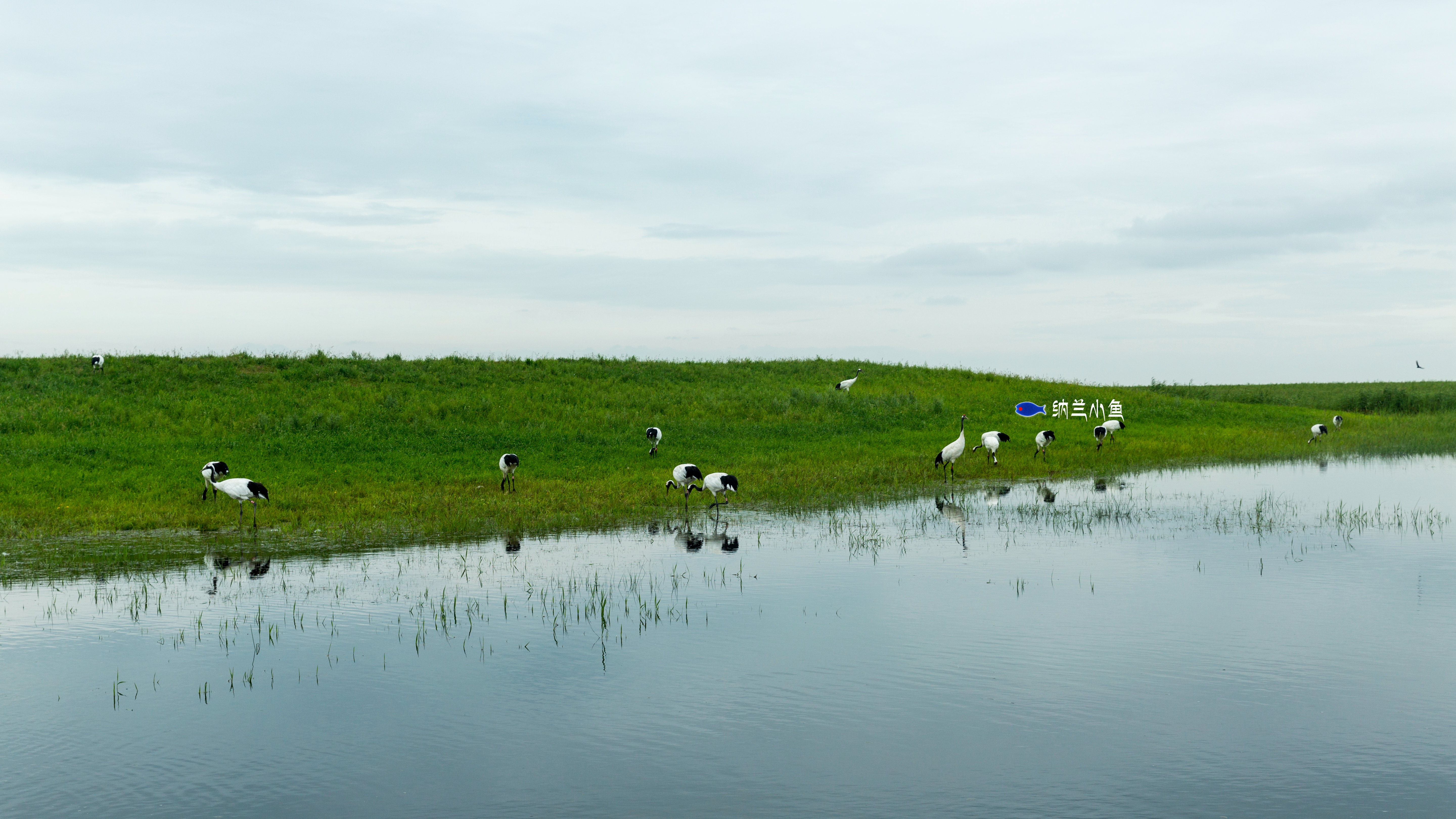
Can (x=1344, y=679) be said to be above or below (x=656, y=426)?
below

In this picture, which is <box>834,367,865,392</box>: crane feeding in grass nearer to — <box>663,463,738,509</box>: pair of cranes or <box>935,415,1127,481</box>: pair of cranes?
<box>935,415,1127,481</box>: pair of cranes

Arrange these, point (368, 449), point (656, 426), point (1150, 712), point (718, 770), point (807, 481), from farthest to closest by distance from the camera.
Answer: point (656, 426) → point (368, 449) → point (807, 481) → point (1150, 712) → point (718, 770)

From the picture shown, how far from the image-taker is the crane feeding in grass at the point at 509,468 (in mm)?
27344

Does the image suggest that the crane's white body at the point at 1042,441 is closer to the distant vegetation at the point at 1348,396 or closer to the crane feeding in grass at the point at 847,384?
the crane feeding in grass at the point at 847,384

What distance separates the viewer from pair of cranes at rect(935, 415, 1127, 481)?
32.0 m

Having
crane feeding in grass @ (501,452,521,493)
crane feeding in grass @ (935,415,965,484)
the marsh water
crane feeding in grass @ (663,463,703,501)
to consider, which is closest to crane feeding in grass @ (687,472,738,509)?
crane feeding in grass @ (663,463,703,501)

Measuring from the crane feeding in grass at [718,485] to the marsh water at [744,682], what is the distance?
518cm

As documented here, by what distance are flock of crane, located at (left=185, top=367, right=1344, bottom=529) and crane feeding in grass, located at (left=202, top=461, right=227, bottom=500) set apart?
0.01m

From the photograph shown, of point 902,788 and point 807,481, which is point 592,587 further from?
point 807,481

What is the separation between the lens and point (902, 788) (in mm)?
9305

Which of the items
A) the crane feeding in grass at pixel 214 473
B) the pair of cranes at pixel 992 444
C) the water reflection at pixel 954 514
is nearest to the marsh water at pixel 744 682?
the water reflection at pixel 954 514

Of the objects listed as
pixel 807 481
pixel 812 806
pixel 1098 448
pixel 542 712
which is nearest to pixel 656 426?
pixel 807 481

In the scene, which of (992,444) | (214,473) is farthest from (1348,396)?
(214,473)

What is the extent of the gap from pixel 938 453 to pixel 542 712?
2569cm
